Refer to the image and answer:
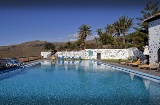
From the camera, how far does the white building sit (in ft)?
54.0

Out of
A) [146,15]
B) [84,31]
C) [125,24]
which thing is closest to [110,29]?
[125,24]

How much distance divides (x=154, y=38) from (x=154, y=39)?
8 cm

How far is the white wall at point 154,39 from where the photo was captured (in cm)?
1650

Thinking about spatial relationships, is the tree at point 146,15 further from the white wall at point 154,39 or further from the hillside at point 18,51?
the hillside at point 18,51

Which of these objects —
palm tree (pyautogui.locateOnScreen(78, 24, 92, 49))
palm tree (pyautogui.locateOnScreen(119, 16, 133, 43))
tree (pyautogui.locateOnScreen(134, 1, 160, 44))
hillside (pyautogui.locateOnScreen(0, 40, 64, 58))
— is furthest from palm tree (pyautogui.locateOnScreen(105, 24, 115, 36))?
tree (pyautogui.locateOnScreen(134, 1, 160, 44))

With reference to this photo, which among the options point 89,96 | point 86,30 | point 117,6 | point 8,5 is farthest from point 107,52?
point 89,96

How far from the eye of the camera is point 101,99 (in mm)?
7344

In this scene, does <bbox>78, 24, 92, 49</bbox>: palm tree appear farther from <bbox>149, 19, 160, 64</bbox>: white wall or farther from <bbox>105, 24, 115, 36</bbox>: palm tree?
<bbox>149, 19, 160, 64</bbox>: white wall

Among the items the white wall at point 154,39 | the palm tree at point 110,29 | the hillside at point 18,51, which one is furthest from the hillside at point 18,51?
the white wall at point 154,39

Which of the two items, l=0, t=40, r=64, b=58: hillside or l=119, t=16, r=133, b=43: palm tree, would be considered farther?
l=119, t=16, r=133, b=43: palm tree

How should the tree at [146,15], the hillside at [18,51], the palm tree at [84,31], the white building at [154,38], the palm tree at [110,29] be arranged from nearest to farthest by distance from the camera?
1. the white building at [154,38]
2. the tree at [146,15]
3. the hillside at [18,51]
4. the palm tree at [110,29]
5. the palm tree at [84,31]

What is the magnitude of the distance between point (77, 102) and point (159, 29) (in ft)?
38.6

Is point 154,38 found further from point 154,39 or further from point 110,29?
point 110,29

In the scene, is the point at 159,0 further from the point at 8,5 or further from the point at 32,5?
the point at 8,5
